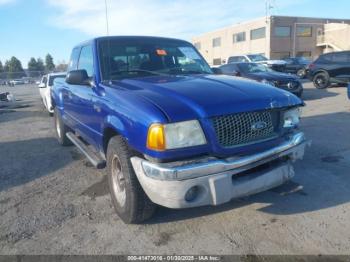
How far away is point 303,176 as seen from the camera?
4.64 m

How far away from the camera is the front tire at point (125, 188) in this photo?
325cm

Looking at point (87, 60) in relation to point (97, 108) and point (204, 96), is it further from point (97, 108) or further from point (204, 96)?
point (204, 96)

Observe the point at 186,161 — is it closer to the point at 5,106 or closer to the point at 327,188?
the point at 327,188

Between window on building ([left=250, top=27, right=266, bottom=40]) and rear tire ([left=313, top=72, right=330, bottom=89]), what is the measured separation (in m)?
32.9

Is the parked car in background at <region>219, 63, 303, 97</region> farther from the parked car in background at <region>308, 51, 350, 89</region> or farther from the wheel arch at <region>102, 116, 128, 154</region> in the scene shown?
the wheel arch at <region>102, 116, 128, 154</region>

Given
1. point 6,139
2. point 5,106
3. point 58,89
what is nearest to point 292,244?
point 58,89

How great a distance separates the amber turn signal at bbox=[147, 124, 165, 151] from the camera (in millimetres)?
2877

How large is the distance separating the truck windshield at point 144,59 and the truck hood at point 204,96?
0.38 m

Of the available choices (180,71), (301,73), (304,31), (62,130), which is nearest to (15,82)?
(301,73)

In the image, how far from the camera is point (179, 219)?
12.0 feet

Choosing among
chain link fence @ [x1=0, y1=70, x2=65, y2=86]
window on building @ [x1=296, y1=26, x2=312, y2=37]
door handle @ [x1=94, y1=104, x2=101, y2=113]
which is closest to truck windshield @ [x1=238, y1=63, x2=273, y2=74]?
door handle @ [x1=94, y1=104, x2=101, y2=113]

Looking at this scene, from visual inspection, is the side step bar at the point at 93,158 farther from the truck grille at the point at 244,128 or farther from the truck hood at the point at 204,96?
the truck grille at the point at 244,128

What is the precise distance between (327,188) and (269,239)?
4.83 ft

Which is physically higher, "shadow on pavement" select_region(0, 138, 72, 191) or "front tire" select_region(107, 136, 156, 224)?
"front tire" select_region(107, 136, 156, 224)
